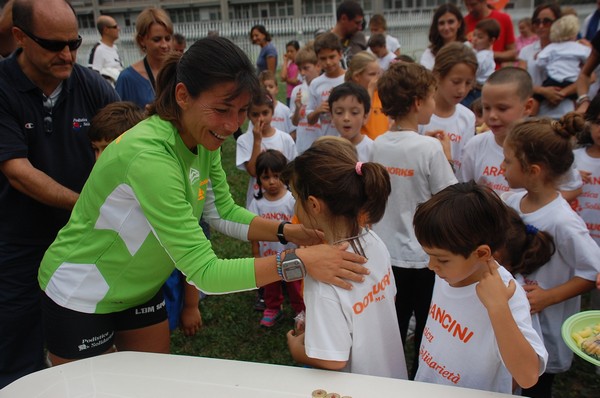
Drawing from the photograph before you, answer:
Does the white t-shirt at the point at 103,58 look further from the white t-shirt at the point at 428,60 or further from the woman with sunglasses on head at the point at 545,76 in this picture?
the woman with sunglasses on head at the point at 545,76

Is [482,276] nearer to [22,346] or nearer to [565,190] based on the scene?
[565,190]

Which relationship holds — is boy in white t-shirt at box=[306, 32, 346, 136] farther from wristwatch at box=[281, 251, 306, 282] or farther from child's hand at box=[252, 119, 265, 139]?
wristwatch at box=[281, 251, 306, 282]

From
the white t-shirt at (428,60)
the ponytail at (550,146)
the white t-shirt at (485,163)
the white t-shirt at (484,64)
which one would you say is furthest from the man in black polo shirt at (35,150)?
the white t-shirt at (484,64)

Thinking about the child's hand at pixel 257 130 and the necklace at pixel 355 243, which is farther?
the child's hand at pixel 257 130

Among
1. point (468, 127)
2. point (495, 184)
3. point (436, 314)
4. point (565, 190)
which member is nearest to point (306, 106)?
point (468, 127)

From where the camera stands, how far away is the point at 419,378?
172 centimetres

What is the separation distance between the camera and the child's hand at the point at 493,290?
1.38 metres

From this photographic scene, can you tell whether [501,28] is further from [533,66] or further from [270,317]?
[270,317]

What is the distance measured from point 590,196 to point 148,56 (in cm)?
327

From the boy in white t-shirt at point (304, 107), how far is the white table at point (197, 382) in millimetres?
3226

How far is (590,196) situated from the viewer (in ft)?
8.95

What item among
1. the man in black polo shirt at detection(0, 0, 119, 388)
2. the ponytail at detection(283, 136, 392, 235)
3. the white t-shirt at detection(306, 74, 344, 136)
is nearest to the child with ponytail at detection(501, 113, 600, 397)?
the ponytail at detection(283, 136, 392, 235)

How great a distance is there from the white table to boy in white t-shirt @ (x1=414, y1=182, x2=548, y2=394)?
0.16m

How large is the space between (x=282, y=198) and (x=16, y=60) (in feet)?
6.61
